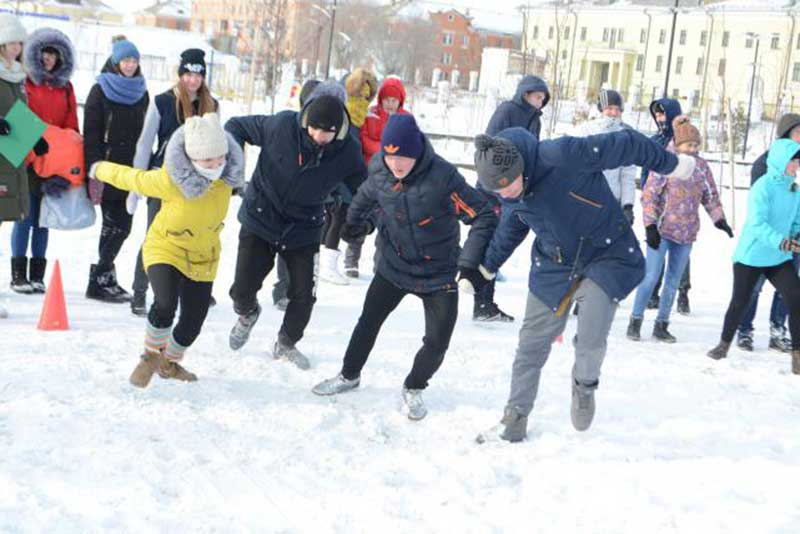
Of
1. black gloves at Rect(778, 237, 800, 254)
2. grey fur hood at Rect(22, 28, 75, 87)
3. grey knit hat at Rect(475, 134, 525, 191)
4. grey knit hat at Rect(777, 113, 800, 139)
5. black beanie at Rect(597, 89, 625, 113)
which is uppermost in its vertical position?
black beanie at Rect(597, 89, 625, 113)

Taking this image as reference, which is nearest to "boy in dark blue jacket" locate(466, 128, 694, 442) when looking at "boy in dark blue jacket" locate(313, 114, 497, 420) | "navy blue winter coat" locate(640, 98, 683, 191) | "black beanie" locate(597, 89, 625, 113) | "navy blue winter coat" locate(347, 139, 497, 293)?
"navy blue winter coat" locate(347, 139, 497, 293)

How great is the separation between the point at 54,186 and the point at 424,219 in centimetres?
334

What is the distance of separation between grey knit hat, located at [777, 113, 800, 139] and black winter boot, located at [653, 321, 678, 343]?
75.0 inches

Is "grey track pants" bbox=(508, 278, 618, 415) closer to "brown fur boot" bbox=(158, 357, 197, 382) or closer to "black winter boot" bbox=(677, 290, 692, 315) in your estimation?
"brown fur boot" bbox=(158, 357, 197, 382)

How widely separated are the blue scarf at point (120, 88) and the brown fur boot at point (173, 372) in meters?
2.45

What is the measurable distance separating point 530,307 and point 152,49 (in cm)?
5974

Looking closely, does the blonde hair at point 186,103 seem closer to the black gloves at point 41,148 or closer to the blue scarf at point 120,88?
the blue scarf at point 120,88

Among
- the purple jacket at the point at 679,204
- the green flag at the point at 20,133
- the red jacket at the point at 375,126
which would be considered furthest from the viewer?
the red jacket at the point at 375,126

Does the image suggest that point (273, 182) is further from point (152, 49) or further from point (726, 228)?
point (152, 49)

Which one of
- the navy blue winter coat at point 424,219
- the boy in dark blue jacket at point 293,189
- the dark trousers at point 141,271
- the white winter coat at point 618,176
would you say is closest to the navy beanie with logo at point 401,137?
the navy blue winter coat at point 424,219

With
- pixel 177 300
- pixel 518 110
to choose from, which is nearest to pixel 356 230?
pixel 177 300

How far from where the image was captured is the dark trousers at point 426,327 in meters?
5.32

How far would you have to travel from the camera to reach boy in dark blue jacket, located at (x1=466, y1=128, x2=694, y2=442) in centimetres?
458

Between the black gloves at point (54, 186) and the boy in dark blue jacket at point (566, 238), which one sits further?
the black gloves at point (54, 186)
